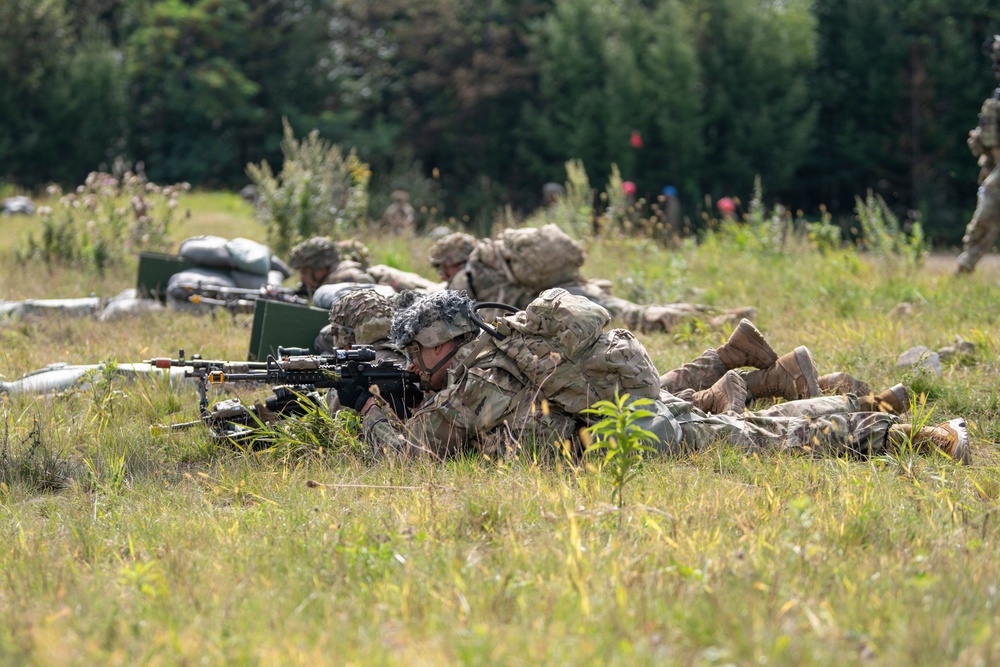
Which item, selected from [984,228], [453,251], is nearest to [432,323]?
[453,251]

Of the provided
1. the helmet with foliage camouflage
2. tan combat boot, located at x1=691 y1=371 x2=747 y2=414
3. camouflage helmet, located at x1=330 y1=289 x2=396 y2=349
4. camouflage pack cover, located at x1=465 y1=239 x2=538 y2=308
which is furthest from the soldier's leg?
the helmet with foliage camouflage

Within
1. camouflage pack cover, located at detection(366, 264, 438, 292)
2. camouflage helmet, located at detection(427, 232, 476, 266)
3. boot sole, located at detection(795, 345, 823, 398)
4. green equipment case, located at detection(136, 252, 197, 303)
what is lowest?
green equipment case, located at detection(136, 252, 197, 303)

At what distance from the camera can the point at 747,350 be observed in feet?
18.6

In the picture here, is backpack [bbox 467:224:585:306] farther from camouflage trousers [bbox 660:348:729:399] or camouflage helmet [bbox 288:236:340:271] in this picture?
camouflage trousers [bbox 660:348:729:399]

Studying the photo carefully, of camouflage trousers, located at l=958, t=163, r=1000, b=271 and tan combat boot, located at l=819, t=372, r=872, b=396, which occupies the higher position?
camouflage trousers, located at l=958, t=163, r=1000, b=271

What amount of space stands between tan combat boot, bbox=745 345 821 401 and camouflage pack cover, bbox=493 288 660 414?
1163mm

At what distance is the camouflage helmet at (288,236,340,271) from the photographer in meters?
8.10

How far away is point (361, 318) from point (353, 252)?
340cm

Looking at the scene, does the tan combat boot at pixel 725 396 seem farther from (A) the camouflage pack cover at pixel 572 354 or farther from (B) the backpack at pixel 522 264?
(B) the backpack at pixel 522 264

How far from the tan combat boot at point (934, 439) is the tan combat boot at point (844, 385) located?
736 mm

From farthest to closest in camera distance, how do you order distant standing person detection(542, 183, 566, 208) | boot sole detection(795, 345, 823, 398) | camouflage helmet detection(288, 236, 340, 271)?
distant standing person detection(542, 183, 566, 208), camouflage helmet detection(288, 236, 340, 271), boot sole detection(795, 345, 823, 398)

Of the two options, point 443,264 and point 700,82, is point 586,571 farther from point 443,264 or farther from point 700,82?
point 700,82

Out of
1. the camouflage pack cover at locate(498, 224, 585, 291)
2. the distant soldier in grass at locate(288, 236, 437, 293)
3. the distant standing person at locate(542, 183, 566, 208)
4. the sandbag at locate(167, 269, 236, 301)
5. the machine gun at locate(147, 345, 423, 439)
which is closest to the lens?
the machine gun at locate(147, 345, 423, 439)

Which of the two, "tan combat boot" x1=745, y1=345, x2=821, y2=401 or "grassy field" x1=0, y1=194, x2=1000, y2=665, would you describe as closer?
"grassy field" x1=0, y1=194, x2=1000, y2=665
